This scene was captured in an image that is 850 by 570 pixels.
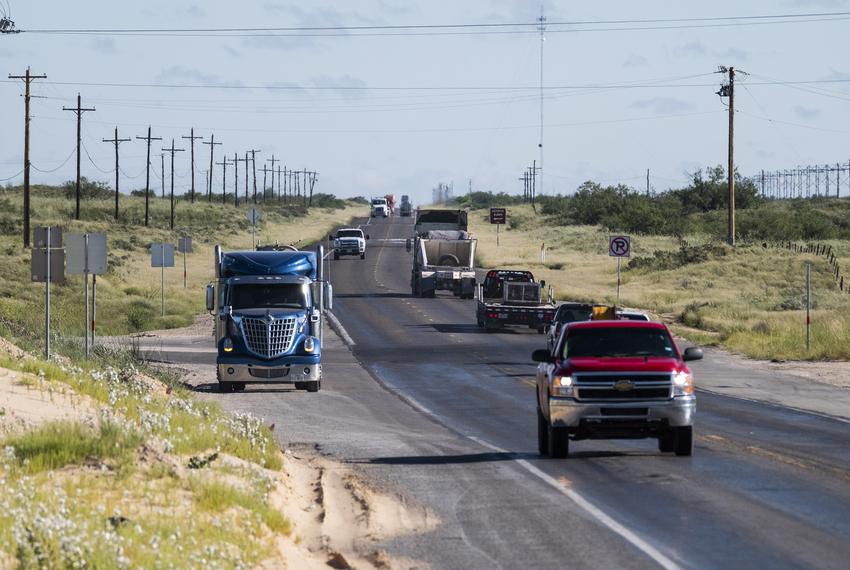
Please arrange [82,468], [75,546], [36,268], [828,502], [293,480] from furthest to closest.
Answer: [36,268]
[293,480]
[828,502]
[82,468]
[75,546]

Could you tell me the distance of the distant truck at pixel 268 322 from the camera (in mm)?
31391

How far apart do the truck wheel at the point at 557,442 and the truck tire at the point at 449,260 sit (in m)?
48.8

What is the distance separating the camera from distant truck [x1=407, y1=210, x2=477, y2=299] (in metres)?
67.1

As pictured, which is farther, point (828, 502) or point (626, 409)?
point (626, 409)

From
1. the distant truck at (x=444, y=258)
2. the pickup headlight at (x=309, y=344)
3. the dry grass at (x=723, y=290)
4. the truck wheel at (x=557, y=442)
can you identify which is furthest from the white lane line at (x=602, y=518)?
the distant truck at (x=444, y=258)

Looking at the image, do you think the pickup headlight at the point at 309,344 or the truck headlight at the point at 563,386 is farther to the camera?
the pickup headlight at the point at 309,344

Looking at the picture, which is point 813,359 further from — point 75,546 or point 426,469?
point 75,546

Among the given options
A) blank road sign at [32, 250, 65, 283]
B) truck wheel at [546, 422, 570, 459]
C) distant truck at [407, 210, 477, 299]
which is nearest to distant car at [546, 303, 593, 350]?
blank road sign at [32, 250, 65, 283]

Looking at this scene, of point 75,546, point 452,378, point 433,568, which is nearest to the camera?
point 75,546

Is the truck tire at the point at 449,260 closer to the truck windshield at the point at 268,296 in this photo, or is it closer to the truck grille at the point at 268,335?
the truck windshield at the point at 268,296

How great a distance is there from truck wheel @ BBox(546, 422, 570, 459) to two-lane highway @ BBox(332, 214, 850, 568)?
0.18 metres

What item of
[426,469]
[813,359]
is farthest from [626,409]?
[813,359]

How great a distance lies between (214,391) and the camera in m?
32.5

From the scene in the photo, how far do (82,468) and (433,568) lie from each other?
422 centimetres
